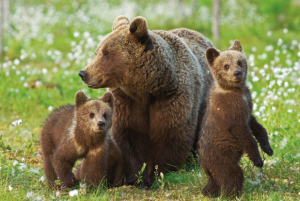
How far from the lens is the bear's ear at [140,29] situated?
16.6ft

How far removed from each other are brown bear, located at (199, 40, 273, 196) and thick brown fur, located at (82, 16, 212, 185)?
0.76m

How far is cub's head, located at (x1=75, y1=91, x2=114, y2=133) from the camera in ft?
15.4

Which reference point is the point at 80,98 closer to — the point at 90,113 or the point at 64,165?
the point at 90,113

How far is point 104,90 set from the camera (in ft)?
31.7

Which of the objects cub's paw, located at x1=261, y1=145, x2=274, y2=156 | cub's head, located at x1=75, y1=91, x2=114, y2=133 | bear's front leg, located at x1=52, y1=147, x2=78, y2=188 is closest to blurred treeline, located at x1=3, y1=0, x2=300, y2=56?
cub's paw, located at x1=261, y1=145, x2=274, y2=156

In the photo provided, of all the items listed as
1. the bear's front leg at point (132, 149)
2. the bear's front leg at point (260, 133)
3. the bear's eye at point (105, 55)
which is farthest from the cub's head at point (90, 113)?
the bear's front leg at point (260, 133)

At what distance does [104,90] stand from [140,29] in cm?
467

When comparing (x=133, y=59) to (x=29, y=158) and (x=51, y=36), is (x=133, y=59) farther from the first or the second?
(x=51, y=36)

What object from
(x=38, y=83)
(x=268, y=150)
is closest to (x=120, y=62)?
(x=268, y=150)

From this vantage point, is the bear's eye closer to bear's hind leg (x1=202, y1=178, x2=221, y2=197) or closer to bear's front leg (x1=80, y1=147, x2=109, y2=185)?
bear's front leg (x1=80, y1=147, x2=109, y2=185)

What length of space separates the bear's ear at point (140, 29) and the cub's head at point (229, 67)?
858 mm

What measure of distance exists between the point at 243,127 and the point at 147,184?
1.67 meters

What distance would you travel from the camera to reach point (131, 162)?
571 centimetres

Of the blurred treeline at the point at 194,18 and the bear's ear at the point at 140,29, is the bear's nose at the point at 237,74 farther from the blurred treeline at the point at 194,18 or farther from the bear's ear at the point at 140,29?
the blurred treeline at the point at 194,18
